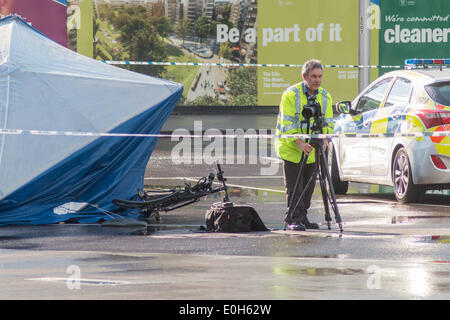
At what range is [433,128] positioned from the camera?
1221cm

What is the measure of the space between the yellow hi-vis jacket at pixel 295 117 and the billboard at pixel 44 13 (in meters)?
15.5

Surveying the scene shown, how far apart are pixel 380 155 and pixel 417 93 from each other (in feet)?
3.43

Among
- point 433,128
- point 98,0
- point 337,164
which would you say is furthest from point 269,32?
point 433,128

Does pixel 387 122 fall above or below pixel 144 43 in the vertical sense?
below

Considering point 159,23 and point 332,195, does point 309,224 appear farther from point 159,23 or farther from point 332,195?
point 159,23

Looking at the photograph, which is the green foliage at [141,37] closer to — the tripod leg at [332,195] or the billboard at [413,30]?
the billboard at [413,30]

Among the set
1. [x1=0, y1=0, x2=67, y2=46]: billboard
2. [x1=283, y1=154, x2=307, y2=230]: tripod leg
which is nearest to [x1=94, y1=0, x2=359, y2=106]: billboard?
[x1=0, y1=0, x2=67, y2=46]: billboard

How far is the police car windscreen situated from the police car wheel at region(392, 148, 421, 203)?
702 mm

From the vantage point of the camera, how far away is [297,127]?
10602mm

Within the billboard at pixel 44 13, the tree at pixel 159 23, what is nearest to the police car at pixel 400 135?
the billboard at pixel 44 13

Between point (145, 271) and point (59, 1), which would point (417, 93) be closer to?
point (145, 271)

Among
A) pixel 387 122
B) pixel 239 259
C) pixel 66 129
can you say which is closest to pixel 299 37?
pixel 387 122

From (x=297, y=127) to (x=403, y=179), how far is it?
2.63 meters

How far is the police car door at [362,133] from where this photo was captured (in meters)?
13.5
